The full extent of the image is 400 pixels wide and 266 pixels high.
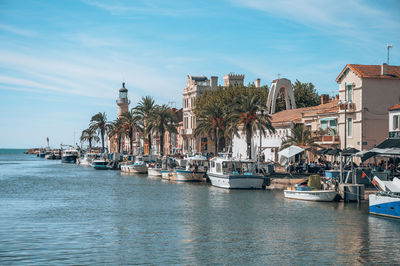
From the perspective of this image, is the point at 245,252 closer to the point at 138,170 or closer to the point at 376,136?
the point at 376,136

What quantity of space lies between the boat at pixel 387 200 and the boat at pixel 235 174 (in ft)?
62.8

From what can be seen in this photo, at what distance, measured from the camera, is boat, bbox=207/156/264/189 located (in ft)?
184

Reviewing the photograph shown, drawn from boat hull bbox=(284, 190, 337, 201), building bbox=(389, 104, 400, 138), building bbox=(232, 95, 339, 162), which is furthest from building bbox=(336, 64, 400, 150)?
boat hull bbox=(284, 190, 337, 201)

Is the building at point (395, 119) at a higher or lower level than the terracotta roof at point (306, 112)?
lower

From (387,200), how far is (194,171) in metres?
35.9

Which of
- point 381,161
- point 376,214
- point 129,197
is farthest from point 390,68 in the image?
point 129,197

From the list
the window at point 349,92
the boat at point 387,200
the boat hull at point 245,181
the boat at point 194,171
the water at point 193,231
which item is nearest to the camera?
the water at point 193,231

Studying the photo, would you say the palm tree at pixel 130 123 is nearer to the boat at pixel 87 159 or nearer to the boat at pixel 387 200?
the boat at pixel 87 159

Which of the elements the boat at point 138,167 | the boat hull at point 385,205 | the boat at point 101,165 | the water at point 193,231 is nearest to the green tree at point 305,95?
the boat at point 138,167

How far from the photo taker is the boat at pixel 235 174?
184ft

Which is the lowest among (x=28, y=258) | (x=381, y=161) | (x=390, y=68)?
(x=28, y=258)

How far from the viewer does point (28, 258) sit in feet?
83.2

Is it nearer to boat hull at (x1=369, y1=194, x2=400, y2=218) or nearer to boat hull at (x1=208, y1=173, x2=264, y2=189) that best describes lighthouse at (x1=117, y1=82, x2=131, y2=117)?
boat hull at (x1=208, y1=173, x2=264, y2=189)

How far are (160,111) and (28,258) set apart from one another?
68.4 meters
